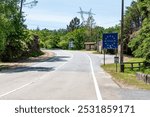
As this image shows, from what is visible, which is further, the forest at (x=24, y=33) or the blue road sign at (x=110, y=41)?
the blue road sign at (x=110, y=41)

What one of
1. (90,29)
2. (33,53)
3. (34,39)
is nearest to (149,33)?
(33,53)

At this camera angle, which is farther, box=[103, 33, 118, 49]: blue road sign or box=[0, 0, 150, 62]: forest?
box=[103, 33, 118, 49]: blue road sign

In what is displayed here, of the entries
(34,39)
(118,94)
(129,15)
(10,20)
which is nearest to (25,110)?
(118,94)

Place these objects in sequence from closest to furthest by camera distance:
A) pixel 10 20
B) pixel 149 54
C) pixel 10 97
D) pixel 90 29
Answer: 1. pixel 10 97
2. pixel 149 54
3. pixel 10 20
4. pixel 90 29

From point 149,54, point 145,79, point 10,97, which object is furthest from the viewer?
point 149,54

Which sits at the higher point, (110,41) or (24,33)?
(24,33)

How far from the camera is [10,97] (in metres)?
Answer: 18.2

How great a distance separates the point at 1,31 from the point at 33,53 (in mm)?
34959

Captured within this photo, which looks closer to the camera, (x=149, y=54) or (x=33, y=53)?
(x=149, y=54)

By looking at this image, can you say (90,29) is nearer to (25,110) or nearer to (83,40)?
(83,40)

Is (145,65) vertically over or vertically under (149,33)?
under

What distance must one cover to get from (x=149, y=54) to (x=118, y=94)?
79.0ft

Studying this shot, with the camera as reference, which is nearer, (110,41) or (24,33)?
(110,41)

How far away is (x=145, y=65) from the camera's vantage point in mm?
49219
